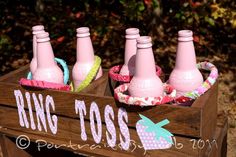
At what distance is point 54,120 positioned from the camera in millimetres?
1633

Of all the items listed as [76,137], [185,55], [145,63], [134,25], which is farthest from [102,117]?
[134,25]

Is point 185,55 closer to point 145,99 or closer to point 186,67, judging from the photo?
point 186,67

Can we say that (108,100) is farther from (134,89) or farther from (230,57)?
(230,57)

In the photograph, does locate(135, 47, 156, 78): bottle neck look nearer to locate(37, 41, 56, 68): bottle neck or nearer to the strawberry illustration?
the strawberry illustration

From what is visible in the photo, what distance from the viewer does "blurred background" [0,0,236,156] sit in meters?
3.86

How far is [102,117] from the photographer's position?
1483 mm

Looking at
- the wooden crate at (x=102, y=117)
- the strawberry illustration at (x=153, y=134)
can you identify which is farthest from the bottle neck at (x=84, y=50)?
the strawberry illustration at (x=153, y=134)

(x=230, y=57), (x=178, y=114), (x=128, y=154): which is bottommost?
(x=230, y=57)

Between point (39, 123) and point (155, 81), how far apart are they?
0.64 m

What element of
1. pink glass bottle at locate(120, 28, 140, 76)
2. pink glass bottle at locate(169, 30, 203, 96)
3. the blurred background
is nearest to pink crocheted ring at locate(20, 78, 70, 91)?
pink glass bottle at locate(120, 28, 140, 76)

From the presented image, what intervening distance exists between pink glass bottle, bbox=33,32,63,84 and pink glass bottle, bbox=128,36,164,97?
44 cm

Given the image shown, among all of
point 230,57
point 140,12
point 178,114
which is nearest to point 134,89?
point 178,114

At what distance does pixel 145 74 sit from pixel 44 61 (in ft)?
1.66

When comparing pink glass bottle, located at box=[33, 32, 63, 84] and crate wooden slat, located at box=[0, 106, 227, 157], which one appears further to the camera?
pink glass bottle, located at box=[33, 32, 63, 84]
